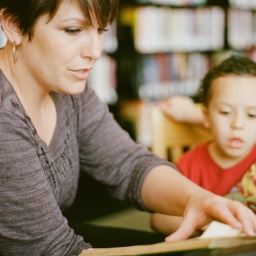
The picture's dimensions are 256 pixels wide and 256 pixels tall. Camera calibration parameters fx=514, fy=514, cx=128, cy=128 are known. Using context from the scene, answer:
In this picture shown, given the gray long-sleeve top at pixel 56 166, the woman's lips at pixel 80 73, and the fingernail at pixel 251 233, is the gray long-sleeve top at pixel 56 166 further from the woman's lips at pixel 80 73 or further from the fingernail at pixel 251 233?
the fingernail at pixel 251 233

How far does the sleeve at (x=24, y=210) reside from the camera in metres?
1.05

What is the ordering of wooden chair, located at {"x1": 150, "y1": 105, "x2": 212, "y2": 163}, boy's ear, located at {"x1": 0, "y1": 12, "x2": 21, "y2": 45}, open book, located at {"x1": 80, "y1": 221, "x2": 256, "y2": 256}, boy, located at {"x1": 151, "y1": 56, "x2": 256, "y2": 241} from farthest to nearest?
1. wooden chair, located at {"x1": 150, "y1": 105, "x2": 212, "y2": 163}
2. boy, located at {"x1": 151, "y1": 56, "x2": 256, "y2": 241}
3. boy's ear, located at {"x1": 0, "y1": 12, "x2": 21, "y2": 45}
4. open book, located at {"x1": 80, "y1": 221, "x2": 256, "y2": 256}

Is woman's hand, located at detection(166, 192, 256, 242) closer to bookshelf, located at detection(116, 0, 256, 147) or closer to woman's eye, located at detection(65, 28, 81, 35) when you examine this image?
woman's eye, located at detection(65, 28, 81, 35)

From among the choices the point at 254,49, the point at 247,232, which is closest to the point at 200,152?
the point at 247,232

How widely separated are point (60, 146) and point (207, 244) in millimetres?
663

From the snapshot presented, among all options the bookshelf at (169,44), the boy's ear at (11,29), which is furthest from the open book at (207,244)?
the bookshelf at (169,44)

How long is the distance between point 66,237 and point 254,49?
12.4 ft

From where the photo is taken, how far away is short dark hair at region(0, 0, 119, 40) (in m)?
1.10

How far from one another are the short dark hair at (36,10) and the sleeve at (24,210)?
0.22 metres

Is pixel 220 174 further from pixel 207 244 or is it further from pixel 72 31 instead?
pixel 207 244

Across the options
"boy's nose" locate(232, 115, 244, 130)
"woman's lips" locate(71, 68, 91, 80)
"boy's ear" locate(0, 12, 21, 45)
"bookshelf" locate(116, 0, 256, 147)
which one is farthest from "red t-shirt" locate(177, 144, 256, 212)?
"bookshelf" locate(116, 0, 256, 147)

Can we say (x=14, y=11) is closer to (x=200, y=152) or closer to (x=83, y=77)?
(x=83, y=77)

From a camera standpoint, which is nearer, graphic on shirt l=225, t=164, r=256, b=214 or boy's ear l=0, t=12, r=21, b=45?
boy's ear l=0, t=12, r=21, b=45

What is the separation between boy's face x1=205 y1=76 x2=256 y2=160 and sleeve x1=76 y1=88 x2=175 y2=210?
0.25 meters
